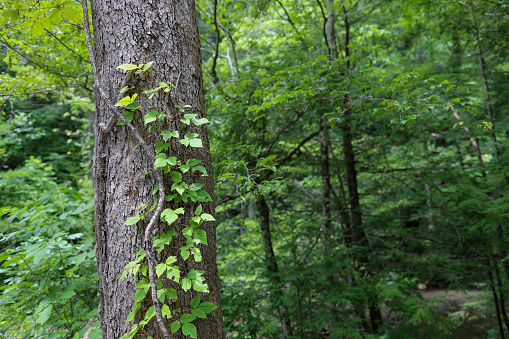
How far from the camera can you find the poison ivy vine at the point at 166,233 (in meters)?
1.24

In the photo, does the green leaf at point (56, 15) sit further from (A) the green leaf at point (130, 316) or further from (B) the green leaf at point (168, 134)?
(A) the green leaf at point (130, 316)

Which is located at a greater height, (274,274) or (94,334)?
(94,334)

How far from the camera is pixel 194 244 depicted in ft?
4.48

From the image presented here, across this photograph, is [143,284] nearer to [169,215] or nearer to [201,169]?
[169,215]

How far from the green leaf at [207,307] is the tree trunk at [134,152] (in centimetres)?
5

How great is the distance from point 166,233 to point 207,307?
39 cm

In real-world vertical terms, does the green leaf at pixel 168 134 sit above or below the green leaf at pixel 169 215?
above

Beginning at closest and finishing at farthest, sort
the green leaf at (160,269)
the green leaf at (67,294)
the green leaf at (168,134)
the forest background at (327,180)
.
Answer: the green leaf at (160,269) → the green leaf at (168,134) → the green leaf at (67,294) → the forest background at (327,180)

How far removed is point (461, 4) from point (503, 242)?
3.22 m

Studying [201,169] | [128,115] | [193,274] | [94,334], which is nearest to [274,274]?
[94,334]

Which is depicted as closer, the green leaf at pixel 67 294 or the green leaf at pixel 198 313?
the green leaf at pixel 198 313

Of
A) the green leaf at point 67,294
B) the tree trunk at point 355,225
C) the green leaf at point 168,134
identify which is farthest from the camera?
the tree trunk at point 355,225

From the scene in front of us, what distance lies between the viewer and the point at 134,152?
1376mm

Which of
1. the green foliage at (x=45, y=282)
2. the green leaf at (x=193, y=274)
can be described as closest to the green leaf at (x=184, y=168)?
the green leaf at (x=193, y=274)
